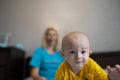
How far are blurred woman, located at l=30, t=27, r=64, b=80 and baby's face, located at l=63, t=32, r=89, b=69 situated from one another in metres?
0.59

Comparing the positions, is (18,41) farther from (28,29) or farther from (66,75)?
(66,75)

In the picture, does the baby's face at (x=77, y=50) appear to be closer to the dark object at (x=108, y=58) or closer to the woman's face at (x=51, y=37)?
the dark object at (x=108, y=58)

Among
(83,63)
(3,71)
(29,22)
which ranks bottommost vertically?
(3,71)

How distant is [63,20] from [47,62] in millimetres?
248

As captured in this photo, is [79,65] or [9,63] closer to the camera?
[79,65]

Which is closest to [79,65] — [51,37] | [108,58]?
[108,58]

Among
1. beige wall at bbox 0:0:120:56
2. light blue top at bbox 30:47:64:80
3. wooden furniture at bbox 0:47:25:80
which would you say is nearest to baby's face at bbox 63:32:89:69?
beige wall at bbox 0:0:120:56

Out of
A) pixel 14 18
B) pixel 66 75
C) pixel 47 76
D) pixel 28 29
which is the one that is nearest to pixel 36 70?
pixel 47 76

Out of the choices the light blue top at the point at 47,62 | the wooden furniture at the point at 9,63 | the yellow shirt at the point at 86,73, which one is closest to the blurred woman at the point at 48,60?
the light blue top at the point at 47,62

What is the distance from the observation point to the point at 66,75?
0.53 metres

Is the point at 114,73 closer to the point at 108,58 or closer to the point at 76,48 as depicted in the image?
the point at 76,48

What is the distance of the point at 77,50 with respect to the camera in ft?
1.58

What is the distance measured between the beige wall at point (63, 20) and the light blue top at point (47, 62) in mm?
138

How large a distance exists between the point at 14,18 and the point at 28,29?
0.49 ft
